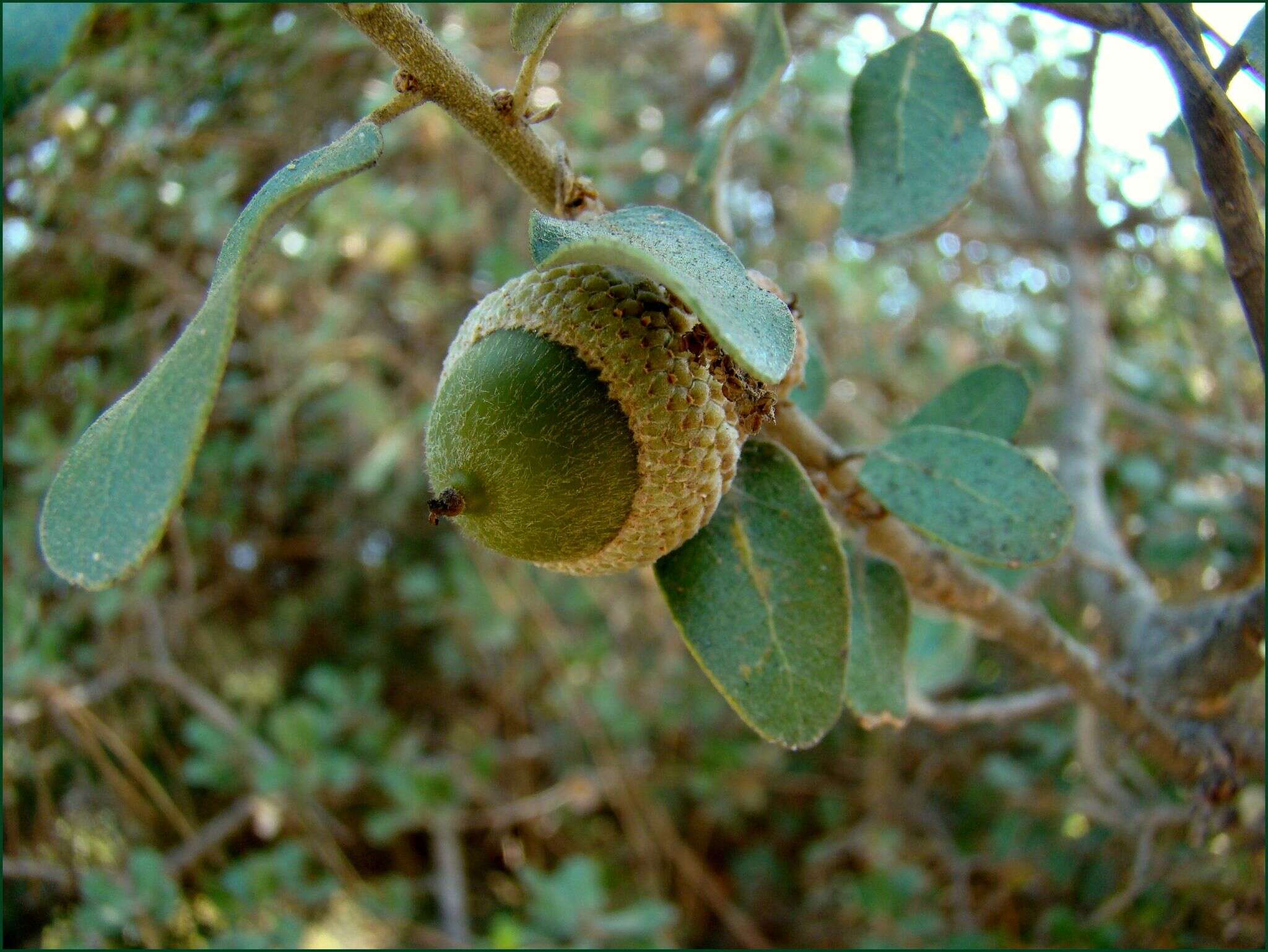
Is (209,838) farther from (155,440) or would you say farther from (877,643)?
(155,440)

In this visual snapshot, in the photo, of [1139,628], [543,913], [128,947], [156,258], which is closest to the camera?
[1139,628]

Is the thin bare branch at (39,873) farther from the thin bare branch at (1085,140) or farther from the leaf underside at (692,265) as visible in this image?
the thin bare branch at (1085,140)

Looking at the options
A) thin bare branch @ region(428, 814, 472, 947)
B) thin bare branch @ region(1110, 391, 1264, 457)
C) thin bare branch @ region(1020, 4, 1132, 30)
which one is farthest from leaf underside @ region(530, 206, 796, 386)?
thin bare branch @ region(428, 814, 472, 947)

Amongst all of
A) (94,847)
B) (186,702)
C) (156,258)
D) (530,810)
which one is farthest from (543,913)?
(156,258)

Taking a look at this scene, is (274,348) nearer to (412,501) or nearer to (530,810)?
(412,501)

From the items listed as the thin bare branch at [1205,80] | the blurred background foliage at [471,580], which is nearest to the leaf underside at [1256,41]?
the thin bare branch at [1205,80]

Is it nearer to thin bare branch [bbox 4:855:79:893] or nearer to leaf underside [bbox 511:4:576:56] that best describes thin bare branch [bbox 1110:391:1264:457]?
leaf underside [bbox 511:4:576:56]
